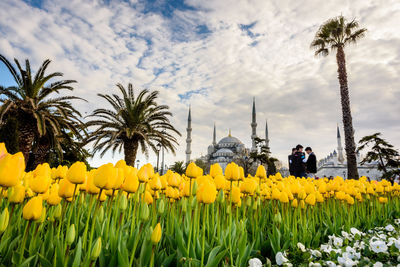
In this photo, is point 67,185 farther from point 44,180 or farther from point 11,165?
point 11,165

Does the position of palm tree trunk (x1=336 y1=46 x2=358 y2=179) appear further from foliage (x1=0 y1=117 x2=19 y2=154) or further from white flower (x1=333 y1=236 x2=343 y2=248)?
foliage (x1=0 y1=117 x2=19 y2=154)

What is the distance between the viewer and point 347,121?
1138cm

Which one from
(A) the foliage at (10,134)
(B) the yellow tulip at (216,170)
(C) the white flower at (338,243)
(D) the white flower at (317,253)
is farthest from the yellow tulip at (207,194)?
(A) the foliage at (10,134)

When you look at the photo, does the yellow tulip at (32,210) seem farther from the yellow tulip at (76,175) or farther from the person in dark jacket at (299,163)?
the person in dark jacket at (299,163)

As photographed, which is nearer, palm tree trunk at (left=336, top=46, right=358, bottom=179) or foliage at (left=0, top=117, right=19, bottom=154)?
foliage at (left=0, top=117, right=19, bottom=154)

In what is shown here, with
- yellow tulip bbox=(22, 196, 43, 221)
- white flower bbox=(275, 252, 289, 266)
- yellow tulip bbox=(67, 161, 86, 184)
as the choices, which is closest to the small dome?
white flower bbox=(275, 252, 289, 266)

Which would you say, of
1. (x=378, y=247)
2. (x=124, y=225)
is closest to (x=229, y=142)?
(x=378, y=247)

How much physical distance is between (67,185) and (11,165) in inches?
16.1

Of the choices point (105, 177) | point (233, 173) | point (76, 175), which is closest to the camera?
point (105, 177)

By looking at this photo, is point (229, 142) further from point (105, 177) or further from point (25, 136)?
point (105, 177)

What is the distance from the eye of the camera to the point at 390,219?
12.5 ft

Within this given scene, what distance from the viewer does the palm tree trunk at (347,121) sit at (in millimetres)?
10703

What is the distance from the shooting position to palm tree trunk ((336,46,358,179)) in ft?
35.1

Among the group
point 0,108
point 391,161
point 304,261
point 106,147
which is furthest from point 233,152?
point 304,261
